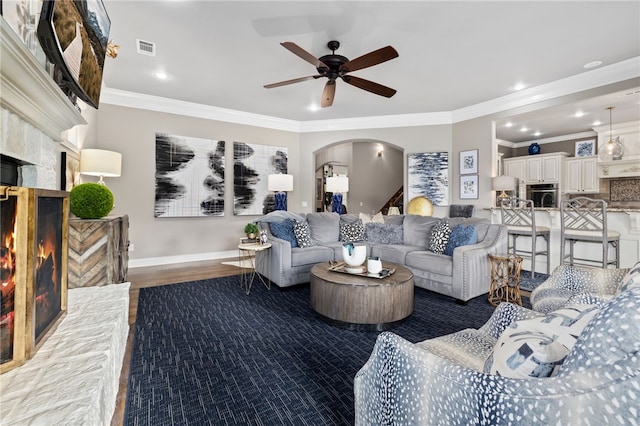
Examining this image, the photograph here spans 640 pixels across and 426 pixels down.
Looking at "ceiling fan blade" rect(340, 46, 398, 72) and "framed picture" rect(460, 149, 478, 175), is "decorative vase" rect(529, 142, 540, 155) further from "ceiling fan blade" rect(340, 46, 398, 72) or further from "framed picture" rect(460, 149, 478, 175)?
"ceiling fan blade" rect(340, 46, 398, 72)

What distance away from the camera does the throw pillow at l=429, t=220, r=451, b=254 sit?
3.53 m

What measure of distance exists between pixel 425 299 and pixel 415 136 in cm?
363

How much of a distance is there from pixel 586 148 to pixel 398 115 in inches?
193

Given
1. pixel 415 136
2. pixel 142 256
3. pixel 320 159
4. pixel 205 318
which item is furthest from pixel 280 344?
pixel 320 159

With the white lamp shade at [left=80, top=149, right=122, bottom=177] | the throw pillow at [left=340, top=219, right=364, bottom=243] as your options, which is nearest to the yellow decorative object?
the throw pillow at [left=340, top=219, right=364, bottom=243]

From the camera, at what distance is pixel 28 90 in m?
1.16

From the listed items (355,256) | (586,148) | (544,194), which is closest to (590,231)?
(355,256)

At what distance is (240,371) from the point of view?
73.8 inches

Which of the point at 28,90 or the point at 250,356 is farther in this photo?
the point at 250,356

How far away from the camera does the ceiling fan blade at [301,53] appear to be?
2.50 metres

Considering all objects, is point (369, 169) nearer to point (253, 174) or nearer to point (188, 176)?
point (253, 174)

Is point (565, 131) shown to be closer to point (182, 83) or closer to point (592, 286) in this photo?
point (592, 286)

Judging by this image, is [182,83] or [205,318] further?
[182,83]

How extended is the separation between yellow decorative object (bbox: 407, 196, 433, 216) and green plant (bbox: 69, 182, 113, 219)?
4.78m
